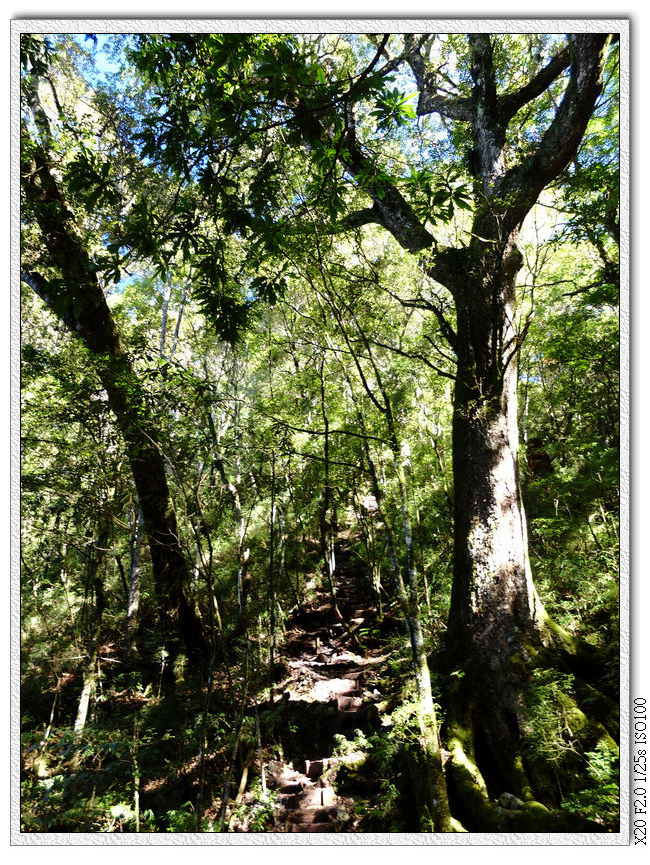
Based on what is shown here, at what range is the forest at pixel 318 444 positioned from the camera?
2.31 metres

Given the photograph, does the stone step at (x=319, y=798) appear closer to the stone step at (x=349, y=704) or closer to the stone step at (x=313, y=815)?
the stone step at (x=313, y=815)

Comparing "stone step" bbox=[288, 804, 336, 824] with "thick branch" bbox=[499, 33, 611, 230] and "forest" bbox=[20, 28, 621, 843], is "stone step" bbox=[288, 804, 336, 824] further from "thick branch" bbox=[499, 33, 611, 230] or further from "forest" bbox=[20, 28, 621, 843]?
"thick branch" bbox=[499, 33, 611, 230]

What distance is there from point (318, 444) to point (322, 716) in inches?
151

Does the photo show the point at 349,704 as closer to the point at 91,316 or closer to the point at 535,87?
the point at 91,316

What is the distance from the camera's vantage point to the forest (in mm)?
2314

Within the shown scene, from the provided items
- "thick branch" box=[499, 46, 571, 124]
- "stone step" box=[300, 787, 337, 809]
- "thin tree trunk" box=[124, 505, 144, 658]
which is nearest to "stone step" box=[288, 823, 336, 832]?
"stone step" box=[300, 787, 337, 809]

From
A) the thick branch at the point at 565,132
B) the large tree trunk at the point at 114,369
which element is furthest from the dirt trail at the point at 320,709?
the thick branch at the point at 565,132

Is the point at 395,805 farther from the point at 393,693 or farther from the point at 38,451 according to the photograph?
the point at 38,451

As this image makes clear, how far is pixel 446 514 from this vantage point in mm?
7816

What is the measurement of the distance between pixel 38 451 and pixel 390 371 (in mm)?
6910

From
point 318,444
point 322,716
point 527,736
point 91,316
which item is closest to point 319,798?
point 322,716

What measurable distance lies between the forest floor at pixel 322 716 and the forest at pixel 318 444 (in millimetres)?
36

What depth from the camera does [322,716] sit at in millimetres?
4711

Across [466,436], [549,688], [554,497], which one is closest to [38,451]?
[466,436]
